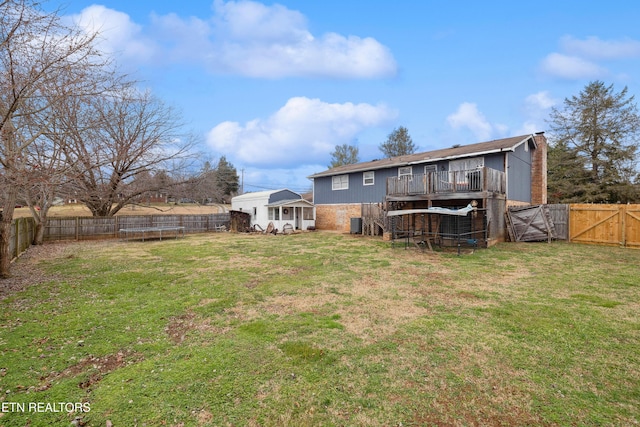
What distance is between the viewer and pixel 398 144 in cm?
4625

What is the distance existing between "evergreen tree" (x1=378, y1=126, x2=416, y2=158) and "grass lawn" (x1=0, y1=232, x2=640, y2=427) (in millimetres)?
39880

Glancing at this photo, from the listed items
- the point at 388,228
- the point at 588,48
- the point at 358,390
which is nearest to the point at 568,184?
the point at 588,48

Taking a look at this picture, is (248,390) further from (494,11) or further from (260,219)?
(260,219)

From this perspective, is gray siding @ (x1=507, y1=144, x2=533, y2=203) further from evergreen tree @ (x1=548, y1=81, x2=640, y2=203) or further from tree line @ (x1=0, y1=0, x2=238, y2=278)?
tree line @ (x1=0, y1=0, x2=238, y2=278)

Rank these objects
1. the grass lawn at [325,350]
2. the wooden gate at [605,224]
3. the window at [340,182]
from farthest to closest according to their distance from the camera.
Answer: the window at [340,182] < the wooden gate at [605,224] < the grass lawn at [325,350]

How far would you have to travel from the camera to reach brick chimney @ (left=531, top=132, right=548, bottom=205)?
1769 centimetres

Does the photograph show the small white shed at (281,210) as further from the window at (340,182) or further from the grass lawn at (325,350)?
the grass lawn at (325,350)

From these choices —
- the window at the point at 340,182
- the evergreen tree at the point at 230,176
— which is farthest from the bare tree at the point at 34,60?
the evergreen tree at the point at 230,176

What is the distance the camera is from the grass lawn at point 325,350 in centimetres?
273

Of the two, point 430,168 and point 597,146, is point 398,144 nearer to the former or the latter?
point 597,146

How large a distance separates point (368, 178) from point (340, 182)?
2556 millimetres

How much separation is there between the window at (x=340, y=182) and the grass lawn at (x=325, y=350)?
1464 centimetres

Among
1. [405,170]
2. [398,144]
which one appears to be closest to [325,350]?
[405,170]

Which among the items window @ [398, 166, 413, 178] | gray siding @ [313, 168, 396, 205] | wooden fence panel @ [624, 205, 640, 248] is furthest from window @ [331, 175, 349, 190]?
wooden fence panel @ [624, 205, 640, 248]
